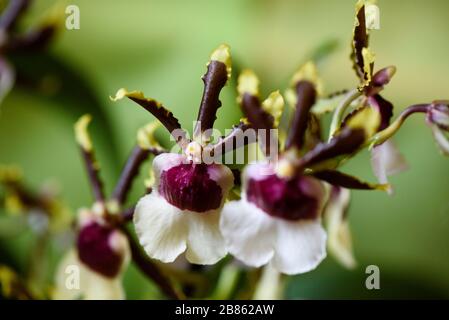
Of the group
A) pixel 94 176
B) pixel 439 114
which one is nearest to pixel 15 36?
pixel 94 176

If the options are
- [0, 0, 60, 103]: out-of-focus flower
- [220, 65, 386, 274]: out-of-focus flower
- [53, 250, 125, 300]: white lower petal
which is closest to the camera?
[220, 65, 386, 274]: out-of-focus flower

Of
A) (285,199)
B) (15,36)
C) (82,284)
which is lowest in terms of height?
(82,284)

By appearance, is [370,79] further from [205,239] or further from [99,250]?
[99,250]

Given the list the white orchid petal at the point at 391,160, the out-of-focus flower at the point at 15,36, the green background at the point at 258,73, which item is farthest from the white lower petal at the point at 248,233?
the out-of-focus flower at the point at 15,36

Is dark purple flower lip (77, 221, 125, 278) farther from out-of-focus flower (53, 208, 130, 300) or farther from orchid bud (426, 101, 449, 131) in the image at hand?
orchid bud (426, 101, 449, 131)

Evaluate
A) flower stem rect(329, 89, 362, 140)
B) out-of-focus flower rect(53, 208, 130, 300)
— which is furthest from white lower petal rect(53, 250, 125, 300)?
flower stem rect(329, 89, 362, 140)
